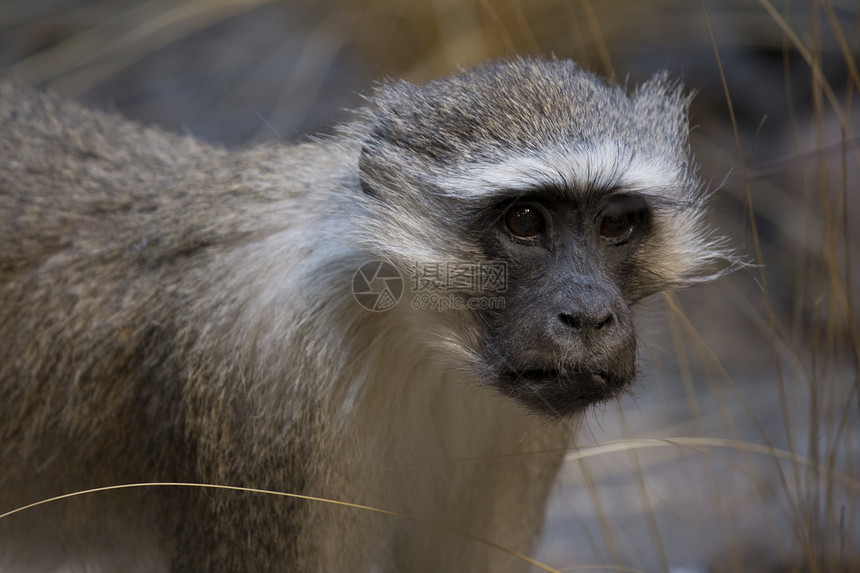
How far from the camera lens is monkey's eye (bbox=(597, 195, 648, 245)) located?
81.0 inches

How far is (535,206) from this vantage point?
1971 mm

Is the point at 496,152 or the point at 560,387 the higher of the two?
the point at 496,152

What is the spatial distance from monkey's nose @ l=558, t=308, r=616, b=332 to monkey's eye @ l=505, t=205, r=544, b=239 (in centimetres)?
26

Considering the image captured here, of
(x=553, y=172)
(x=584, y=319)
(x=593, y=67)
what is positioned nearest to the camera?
(x=584, y=319)

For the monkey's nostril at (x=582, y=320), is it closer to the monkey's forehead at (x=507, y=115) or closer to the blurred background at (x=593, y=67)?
the monkey's forehead at (x=507, y=115)

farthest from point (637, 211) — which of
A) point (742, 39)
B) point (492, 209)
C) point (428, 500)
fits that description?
point (742, 39)

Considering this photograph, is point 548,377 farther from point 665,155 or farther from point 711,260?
point 711,260

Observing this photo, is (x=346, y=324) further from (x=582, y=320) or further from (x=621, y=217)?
(x=621, y=217)

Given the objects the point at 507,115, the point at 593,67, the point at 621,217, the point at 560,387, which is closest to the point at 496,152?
the point at 507,115

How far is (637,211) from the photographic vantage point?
2.14m

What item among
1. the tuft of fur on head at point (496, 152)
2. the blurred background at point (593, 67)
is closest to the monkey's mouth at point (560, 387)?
the tuft of fur on head at point (496, 152)

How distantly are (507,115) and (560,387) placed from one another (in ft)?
2.14

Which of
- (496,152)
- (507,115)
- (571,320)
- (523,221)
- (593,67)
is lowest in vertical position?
(571,320)

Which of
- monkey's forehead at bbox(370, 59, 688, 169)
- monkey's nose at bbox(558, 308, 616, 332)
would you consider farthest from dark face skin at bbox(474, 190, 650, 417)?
monkey's forehead at bbox(370, 59, 688, 169)
